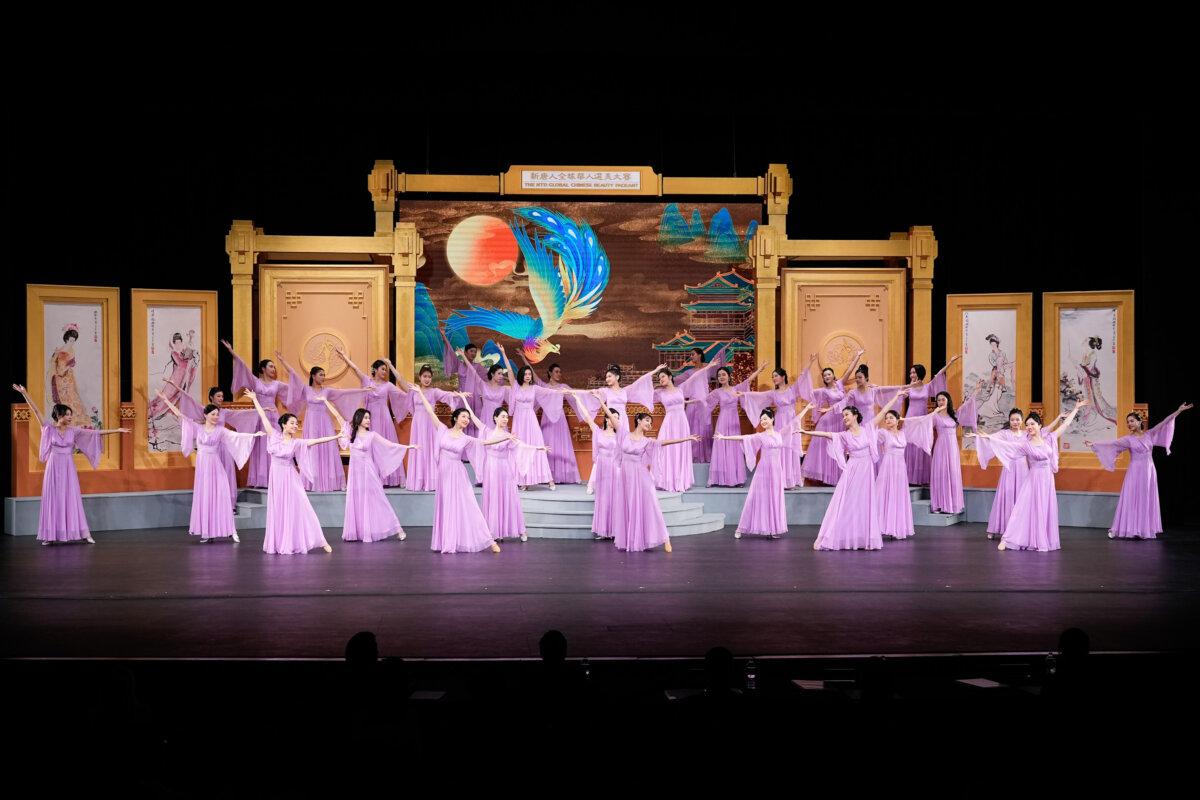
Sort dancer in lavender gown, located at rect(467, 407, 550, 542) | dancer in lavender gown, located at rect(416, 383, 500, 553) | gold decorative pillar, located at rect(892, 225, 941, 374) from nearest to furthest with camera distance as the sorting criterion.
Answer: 1. dancer in lavender gown, located at rect(416, 383, 500, 553)
2. dancer in lavender gown, located at rect(467, 407, 550, 542)
3. gold decorative pillar, located at rect(892, 225, 941, 374)

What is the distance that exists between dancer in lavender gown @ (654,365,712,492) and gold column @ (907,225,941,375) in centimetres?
262

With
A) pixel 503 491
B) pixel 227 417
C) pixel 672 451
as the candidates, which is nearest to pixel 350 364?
pixel 227 417

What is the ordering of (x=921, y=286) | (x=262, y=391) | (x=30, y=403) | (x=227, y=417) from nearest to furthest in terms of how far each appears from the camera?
(x=30, y=403), (x=227, y=417), (x=262, y=391), (x=921, y=286)

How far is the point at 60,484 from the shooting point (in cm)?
1027

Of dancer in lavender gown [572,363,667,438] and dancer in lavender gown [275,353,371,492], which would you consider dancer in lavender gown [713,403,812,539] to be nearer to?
dancer in lavender gown [572,363,667,438]

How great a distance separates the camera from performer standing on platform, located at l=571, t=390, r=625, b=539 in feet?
32.2

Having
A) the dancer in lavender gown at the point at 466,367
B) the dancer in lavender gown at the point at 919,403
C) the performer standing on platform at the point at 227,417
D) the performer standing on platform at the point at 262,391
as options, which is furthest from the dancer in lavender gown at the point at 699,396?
the performer standing on platform at the point at 227,417

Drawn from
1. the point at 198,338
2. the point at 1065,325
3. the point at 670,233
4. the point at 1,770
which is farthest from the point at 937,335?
the point at 1,770

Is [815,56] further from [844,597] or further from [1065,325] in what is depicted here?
[1065,325]

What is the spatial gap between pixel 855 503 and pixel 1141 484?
10.1ft

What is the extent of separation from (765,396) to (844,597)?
5209 mm

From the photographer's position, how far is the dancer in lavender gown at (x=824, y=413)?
1207 cm

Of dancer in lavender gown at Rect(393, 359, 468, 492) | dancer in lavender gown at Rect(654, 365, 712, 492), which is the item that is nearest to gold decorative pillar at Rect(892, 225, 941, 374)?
dancer in lavender gown at Rect(654, 365, 712, 492)

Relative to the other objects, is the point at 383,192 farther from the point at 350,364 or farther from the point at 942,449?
the point at 942,449
